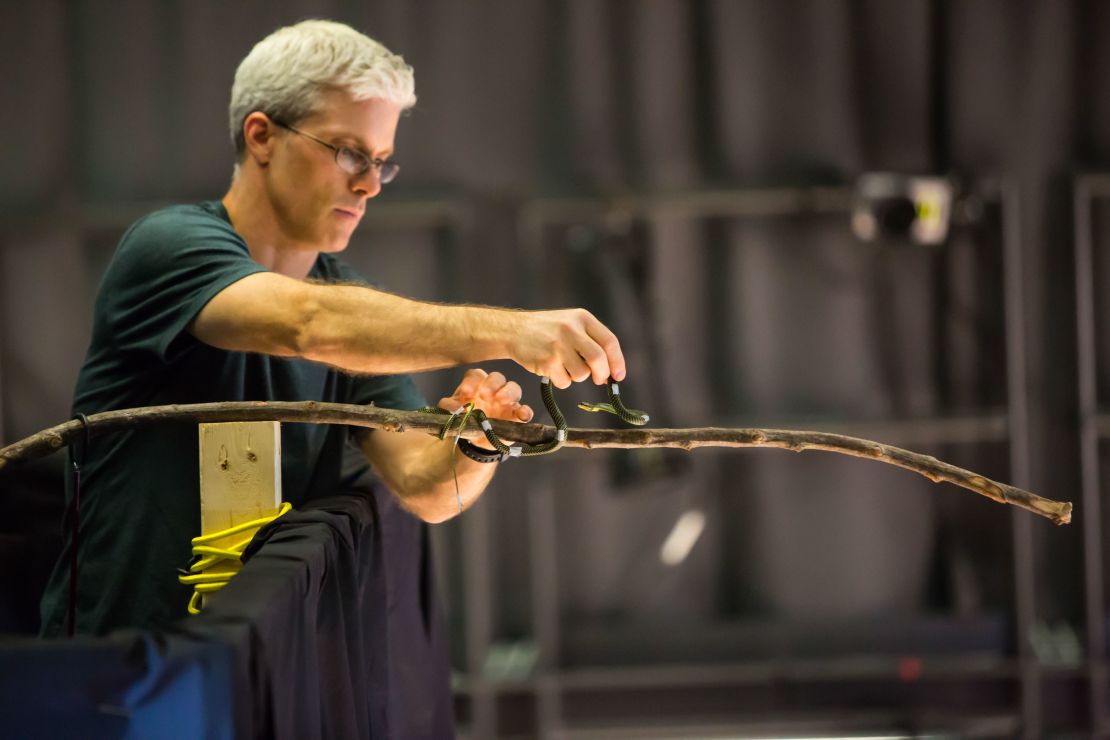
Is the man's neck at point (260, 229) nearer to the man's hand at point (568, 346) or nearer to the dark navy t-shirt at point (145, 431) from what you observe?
the dark navy t-shirt at point (145, 431)

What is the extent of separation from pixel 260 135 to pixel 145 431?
0.51m

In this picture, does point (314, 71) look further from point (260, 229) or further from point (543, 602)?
point (543, 602)

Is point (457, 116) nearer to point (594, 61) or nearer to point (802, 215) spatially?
point (594, 61)

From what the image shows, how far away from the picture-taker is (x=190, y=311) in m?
1.44

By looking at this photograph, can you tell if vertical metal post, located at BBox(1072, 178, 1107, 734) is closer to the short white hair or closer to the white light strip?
the white light strip

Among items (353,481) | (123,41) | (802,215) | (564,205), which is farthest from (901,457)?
(123,41)

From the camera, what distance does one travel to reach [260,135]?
1780mm

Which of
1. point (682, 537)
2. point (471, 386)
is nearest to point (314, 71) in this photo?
point (471, 386)

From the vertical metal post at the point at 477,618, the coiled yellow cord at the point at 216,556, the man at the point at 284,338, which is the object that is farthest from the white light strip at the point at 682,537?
the coiled yellow cord at the point at 216,556

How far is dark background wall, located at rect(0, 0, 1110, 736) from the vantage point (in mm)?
3295

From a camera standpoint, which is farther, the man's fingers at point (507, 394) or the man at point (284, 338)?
the man's fingers at point (507, 394)

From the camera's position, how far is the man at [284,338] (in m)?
1.32

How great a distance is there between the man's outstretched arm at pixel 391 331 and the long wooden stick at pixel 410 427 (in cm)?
7

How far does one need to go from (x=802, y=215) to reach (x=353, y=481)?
196 cm
